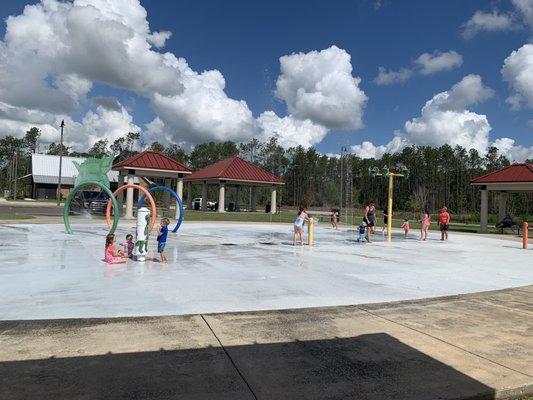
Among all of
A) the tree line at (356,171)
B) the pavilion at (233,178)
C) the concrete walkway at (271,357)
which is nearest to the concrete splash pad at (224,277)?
the concrete walkway at (271,357)

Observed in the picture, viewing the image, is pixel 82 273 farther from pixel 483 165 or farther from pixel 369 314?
pixel 483 165

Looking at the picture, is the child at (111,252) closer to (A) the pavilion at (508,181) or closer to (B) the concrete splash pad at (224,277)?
(B) the concrete splash pad at (224,277)

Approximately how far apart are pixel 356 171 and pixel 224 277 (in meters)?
97.0

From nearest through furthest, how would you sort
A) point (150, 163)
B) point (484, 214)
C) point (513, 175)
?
1. point (513, 175)
2. point (484, 214)
3. point (150, 163)

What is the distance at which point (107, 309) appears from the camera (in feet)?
22.1

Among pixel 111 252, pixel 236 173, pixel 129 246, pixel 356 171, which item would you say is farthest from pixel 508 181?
pixel 356 171

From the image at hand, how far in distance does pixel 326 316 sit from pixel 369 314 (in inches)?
27.7

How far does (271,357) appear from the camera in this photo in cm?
488

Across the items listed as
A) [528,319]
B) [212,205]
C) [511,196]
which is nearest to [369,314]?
[528,319]

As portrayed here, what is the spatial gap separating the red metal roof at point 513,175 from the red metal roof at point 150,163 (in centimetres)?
2267

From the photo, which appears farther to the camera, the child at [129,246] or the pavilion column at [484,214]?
the pavilion column at [484,214]

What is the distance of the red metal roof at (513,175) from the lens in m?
31.7

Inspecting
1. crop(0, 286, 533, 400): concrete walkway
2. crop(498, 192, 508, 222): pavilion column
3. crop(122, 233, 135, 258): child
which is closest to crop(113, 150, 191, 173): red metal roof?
crop(122, 233, 135, 258): child

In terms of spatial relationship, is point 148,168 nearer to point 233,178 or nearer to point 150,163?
point 150,163
